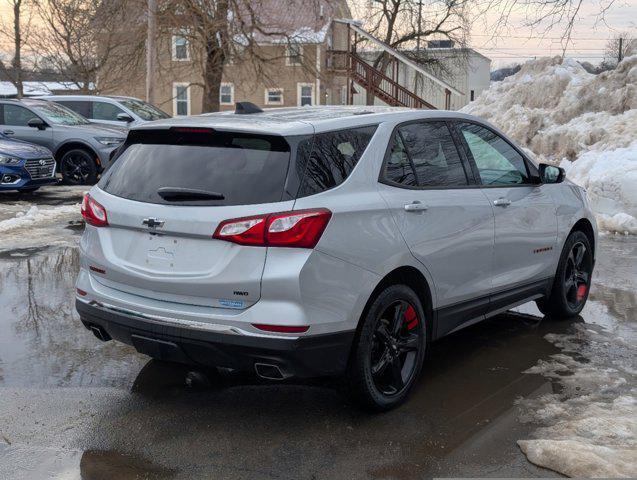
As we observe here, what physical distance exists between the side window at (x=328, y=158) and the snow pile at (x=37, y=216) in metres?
7.41

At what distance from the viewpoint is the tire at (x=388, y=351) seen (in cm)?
425

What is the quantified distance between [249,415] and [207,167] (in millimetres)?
1440

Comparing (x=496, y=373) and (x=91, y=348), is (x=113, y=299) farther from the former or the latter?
(x=496, y=373)

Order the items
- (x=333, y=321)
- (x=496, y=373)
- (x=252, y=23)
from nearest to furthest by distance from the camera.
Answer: (x=333, y=321), (x=496, y=373), (x=252, y=23)

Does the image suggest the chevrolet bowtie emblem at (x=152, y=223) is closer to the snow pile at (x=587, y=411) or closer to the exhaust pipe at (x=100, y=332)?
the exhaust pipe at (x=100, y=332)

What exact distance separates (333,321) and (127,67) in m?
25.2

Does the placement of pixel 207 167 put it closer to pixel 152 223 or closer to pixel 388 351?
pixel 152 223

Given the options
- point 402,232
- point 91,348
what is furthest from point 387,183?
point 91,348

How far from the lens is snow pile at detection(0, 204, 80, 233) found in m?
10.9

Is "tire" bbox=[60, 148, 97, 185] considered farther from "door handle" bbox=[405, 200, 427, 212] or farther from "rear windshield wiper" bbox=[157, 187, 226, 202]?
"door handle" bbox=[405, 200, 427, 212]

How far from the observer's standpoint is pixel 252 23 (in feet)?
80.9

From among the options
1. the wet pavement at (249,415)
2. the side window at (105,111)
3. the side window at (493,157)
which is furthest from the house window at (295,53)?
the wet pavement at (249,415)

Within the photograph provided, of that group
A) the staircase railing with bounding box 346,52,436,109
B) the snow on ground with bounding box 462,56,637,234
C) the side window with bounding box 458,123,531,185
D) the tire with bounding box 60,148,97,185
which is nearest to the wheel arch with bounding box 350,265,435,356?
the side window with bounding box 458,123,531,185

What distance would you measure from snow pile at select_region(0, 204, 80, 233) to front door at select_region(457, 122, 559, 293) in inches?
285
